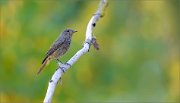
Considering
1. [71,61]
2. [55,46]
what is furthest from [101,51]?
[71,61]

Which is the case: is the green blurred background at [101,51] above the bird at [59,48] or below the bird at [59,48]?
above

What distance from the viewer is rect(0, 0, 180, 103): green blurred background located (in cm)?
1472

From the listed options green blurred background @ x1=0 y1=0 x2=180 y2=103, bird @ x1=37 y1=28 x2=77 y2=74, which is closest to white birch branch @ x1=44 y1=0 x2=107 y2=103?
bird @ x1=37 y1=28 x2=77 y2=74

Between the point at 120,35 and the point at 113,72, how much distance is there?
661mm

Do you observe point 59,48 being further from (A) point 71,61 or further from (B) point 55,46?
(A) point 71,61

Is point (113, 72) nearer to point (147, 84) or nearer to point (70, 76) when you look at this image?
point (147, 84)

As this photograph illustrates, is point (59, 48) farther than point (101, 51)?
No

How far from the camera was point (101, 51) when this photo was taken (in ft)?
53.2

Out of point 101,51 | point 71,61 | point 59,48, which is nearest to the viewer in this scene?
point 71,61

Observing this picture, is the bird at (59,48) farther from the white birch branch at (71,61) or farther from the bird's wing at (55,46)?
the white birch branch at (71,61)

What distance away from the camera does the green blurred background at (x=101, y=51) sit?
579 inches

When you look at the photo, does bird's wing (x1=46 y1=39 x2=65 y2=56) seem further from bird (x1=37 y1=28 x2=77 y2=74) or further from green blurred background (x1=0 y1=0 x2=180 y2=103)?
green blurred background (x1=0 y1=0 x2=180 y2=103)

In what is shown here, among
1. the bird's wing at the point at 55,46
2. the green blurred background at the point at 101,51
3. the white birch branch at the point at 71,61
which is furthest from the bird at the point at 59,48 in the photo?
the green blurred background at the point at 101,51

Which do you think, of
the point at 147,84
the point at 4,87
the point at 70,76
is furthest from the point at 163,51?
the point at 4,87
